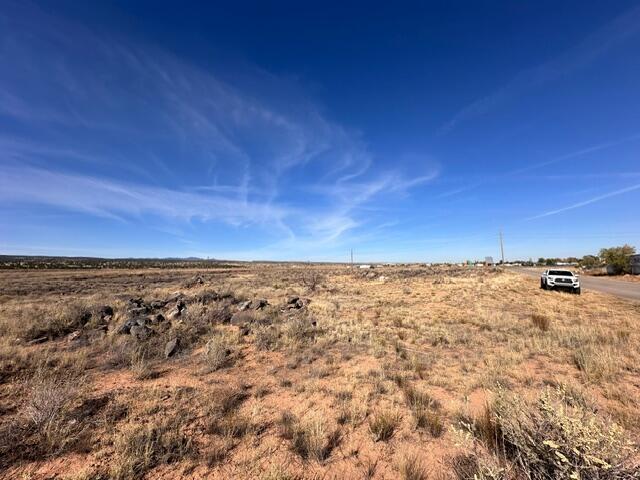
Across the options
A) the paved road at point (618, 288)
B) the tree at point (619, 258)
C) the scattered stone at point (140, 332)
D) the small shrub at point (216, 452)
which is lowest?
the small shrub at point (216, 452)

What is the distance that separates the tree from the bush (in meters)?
54.4

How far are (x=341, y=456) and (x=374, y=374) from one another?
3.15 m

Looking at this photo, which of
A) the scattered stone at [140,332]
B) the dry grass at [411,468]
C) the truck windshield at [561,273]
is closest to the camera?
the dry grass at [411,468]

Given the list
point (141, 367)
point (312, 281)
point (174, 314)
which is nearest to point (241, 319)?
point (174, 314)

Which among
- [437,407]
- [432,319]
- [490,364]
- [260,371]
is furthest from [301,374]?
[432,319]

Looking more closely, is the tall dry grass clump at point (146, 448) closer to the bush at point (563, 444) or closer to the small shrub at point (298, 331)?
the bush at point (563, 444)

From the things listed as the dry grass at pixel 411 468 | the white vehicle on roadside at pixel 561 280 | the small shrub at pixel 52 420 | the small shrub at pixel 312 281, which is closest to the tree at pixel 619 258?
the white vehicle on roadside at pixel 561 280

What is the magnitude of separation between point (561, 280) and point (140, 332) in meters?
28.4

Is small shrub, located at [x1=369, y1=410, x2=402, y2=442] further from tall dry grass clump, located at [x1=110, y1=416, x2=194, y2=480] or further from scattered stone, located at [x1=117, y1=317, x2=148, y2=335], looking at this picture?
scattered stone, located at [x1=117, y1=317, x2=148, y2=335]

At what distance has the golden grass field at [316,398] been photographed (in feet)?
12.7

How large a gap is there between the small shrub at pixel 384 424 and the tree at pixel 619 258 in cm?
5467

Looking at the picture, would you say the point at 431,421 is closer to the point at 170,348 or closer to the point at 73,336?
the point at 170,348

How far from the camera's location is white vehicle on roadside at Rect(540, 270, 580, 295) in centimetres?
2283

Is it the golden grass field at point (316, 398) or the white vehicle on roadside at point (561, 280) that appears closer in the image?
the golden grass field at point (316, 398)
